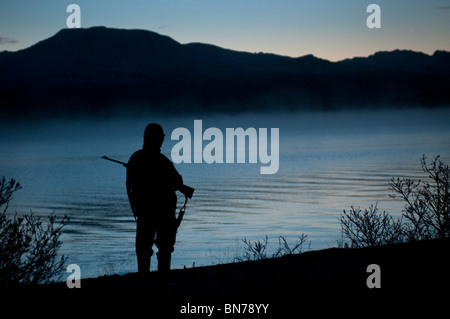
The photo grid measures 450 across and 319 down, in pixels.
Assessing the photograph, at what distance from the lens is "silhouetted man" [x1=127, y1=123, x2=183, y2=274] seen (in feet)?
28.2

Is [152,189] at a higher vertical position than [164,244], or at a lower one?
higher

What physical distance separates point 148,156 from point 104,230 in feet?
83.9

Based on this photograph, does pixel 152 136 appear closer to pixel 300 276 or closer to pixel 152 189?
pixel 152 189

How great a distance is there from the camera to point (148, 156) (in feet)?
28.2

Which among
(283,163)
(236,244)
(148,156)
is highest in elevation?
(283,163)

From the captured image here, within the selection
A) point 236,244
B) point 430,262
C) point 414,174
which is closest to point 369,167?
point 414,174

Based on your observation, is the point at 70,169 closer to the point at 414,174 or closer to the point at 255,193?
the point at 255,193

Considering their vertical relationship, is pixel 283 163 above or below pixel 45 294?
above

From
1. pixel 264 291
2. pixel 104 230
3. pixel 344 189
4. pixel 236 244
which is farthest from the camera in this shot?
pixel 344 189

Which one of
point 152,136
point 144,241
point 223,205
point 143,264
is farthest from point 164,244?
point 223,205

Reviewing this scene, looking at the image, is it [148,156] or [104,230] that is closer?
[148,156]

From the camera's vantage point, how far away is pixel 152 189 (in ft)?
28.3

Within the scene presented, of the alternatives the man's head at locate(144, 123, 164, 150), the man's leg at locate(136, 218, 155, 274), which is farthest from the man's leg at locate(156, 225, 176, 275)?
the man's head at locate(144, 123, 164, 150)
